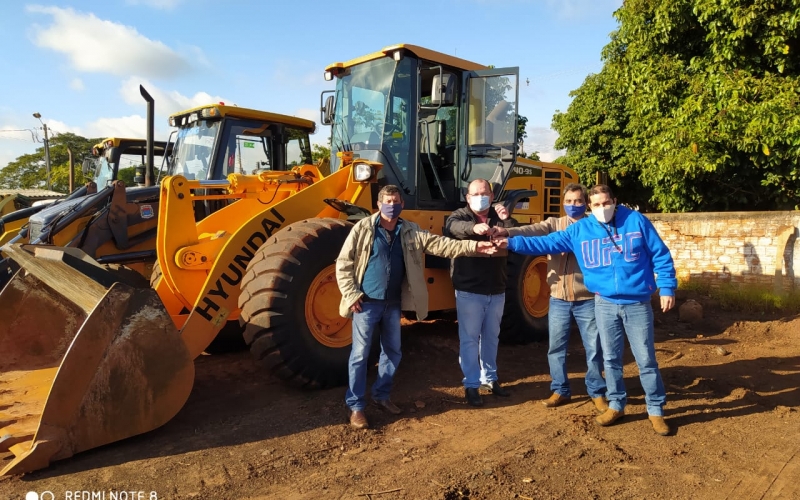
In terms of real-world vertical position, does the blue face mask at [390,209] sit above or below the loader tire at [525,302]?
above

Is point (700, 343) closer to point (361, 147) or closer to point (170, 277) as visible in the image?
point (361, 147)

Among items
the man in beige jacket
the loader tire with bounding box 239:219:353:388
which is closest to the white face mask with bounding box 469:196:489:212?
the man in beige jacket

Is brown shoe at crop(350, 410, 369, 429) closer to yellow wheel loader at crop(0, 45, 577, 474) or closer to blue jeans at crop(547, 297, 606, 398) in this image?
yellow wheel loader at crop(0, 45, 577, 474)

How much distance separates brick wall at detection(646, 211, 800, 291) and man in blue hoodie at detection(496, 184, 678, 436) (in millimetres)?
5967

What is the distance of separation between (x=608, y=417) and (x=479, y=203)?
1861mm

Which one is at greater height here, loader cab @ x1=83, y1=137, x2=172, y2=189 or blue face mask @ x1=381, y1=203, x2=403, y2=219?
loader cab @ x1=83, y1=137, x2=172, y2=189

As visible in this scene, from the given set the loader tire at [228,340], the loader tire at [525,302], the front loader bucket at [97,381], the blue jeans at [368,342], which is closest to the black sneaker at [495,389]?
the blue jeans at [368,342]

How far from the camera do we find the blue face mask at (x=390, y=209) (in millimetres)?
4086

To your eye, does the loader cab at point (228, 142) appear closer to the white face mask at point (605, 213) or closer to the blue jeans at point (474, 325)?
the blue jeans at point (474, 325)

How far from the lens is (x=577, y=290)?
433cm

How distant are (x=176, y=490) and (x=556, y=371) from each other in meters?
2.88

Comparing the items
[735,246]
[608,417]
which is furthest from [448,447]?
[735,246]

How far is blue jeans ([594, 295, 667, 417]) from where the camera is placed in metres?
3.92


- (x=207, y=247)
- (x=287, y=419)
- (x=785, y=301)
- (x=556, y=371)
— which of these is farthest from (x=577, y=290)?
(x=785, y=301)
